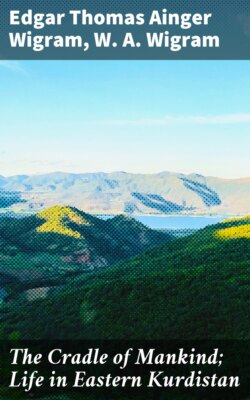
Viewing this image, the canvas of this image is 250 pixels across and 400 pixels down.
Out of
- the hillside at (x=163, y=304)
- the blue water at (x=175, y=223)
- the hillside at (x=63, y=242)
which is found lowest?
the hillside at (x=163, y=304)

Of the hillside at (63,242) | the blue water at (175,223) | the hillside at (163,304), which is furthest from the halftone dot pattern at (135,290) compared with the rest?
the blue water at (175,223)

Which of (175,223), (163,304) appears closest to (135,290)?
(163,304)

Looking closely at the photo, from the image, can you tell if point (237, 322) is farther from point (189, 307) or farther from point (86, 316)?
point (86, 316)

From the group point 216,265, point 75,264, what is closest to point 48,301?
point 216,265

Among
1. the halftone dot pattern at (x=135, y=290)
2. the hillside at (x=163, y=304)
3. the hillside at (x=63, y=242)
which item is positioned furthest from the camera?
the hillside at (x=63, y=242)

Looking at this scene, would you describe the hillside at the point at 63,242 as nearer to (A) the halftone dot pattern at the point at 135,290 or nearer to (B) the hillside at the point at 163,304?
(A) the halftone dot pattern at the point at 135,290
